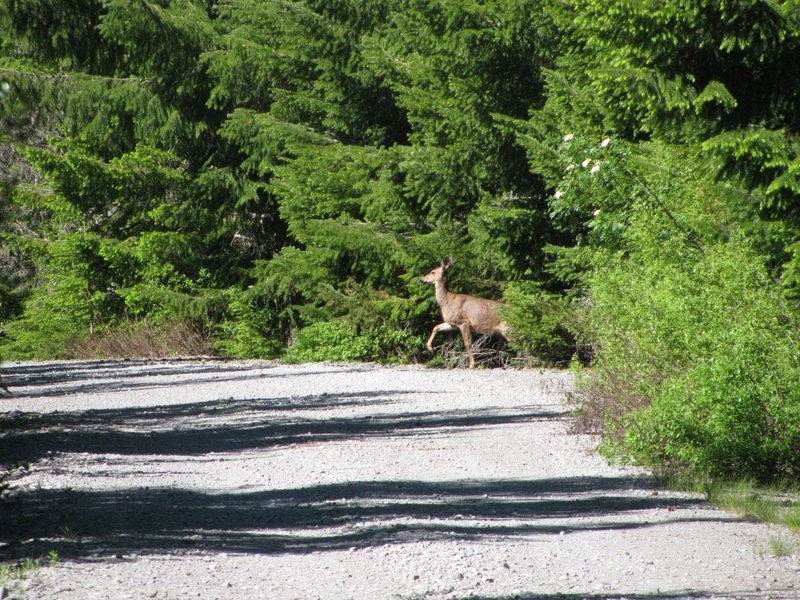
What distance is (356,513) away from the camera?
9.36 metres

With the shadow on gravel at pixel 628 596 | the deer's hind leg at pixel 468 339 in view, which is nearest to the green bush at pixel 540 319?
the deer's hind leg at pixel 468 339

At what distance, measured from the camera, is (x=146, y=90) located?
1216 inches

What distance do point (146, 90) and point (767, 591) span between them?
86.6 feet

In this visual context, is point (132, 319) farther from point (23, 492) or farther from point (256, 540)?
point (256, 540)

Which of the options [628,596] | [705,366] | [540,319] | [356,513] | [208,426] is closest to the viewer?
[628,596]

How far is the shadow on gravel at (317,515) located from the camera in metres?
8.30

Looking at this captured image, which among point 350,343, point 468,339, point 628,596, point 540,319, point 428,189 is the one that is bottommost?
point 350,343

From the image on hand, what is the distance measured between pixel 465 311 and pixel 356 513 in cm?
1600

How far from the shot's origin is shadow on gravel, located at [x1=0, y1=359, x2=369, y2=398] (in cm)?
2306

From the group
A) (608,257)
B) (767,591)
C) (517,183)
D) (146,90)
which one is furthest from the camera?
(146,90)

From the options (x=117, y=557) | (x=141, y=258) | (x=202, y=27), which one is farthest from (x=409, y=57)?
(x=117, y=557)

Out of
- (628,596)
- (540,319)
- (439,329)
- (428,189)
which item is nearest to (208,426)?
(540,319)

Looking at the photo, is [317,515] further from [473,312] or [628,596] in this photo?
[473,312]

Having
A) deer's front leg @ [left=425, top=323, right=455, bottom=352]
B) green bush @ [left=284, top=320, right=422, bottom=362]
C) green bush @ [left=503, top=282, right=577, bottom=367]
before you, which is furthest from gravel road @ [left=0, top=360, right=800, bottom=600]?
green bush @ [left=284, top=320, right=422, bottom=362]
